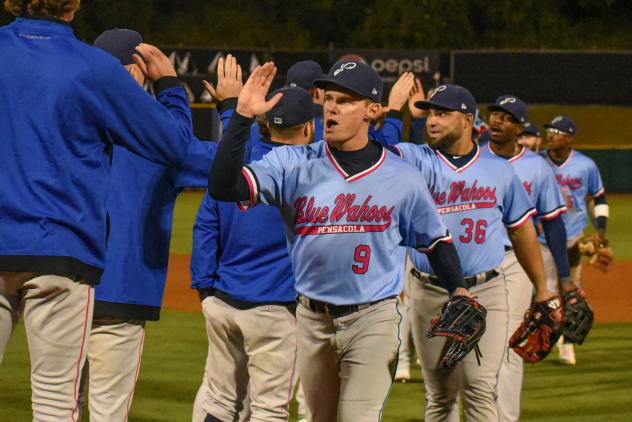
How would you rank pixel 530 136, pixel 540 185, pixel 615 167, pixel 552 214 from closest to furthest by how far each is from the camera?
pixel 552 214 → pixel 540 185 → pixel 530 136 → pixel 615 167

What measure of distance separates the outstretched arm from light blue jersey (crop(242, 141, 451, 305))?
1.06 ft

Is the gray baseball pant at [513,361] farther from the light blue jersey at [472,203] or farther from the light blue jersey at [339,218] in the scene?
the light blue jersey at [339,218]

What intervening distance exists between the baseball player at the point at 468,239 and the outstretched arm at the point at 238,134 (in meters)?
1.79

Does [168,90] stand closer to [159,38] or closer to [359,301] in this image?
[359,301]

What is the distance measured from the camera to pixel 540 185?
6715 mm

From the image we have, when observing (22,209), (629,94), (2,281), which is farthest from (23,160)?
(629,94)

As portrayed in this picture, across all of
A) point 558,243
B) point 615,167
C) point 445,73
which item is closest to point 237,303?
point 558,243

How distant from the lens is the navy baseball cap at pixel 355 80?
4387mm

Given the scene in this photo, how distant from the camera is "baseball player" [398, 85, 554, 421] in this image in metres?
5.35

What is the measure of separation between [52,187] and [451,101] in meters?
3.10

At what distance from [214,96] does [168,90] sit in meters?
0.59

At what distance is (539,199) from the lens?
664 cm

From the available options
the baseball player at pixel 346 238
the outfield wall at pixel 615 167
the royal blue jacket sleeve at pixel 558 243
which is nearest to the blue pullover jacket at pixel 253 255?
the baseball player at pixel 346 238

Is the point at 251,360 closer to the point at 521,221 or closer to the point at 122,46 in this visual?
the point at 122,46
